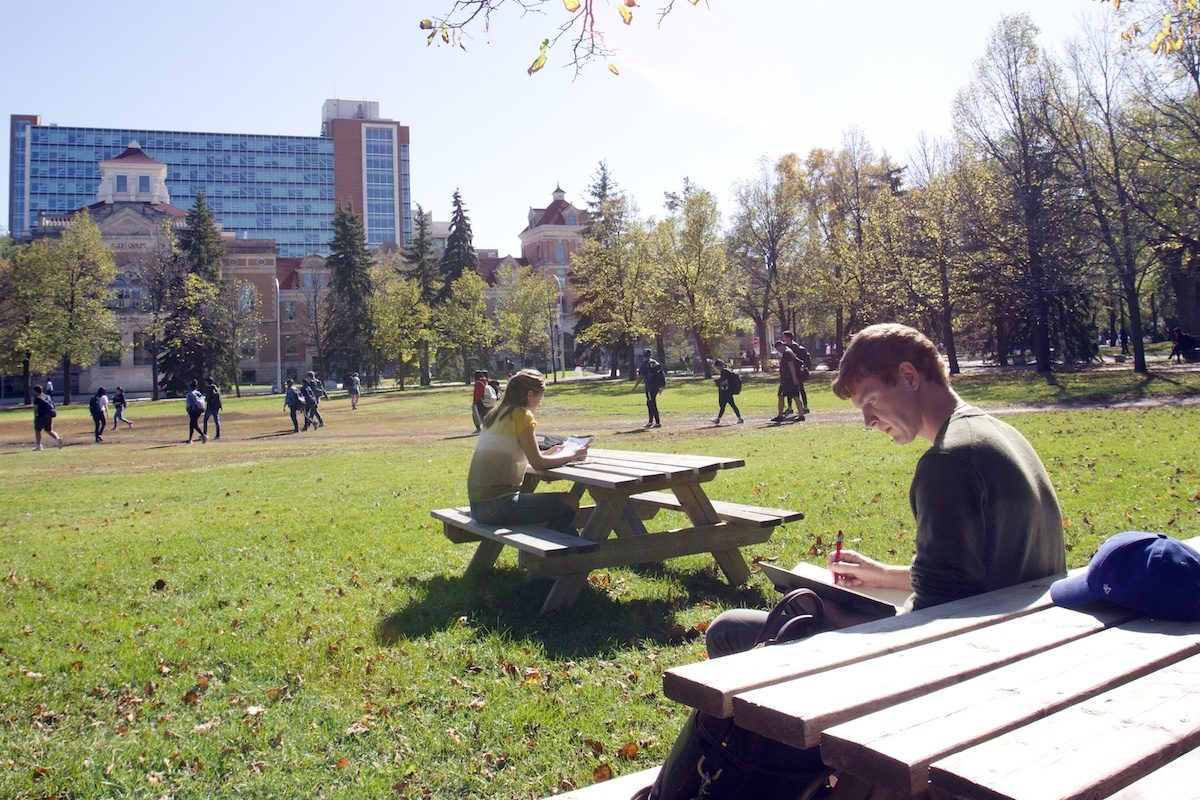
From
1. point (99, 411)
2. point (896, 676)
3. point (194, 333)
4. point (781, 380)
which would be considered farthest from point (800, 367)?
point (194, 333)

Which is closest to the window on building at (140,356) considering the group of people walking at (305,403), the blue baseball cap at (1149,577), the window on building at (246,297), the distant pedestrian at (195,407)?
the window on building at (246,297)

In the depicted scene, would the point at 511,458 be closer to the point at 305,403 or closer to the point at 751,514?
the point at 751,514

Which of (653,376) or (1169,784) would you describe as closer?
(1169,784)

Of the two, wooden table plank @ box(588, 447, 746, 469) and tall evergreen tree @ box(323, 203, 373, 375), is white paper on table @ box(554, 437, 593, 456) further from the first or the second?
tall evergreen tree @ box(323, 203, 373, 375)

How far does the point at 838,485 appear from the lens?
33.8ft

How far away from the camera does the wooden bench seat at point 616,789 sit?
2.81 meters

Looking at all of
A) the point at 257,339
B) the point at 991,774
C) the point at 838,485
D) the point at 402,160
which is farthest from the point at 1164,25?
the point at 402,160

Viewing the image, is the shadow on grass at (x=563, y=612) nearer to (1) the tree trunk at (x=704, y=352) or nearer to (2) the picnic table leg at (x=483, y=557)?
(2) the picnic table leg at (x=483, y=557)

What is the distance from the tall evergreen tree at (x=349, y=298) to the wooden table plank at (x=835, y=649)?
226ft

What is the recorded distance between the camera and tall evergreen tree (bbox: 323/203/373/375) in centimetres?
6906

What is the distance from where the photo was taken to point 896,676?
6.36ft

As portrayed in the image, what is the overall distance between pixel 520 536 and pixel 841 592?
3325mm

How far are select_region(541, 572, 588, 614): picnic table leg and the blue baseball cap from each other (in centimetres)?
377

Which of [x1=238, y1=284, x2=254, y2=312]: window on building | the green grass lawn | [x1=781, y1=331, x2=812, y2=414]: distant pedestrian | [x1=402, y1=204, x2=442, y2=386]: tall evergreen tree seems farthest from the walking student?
[x1=238, y1=284, x2=254, y2=312]: window on building
